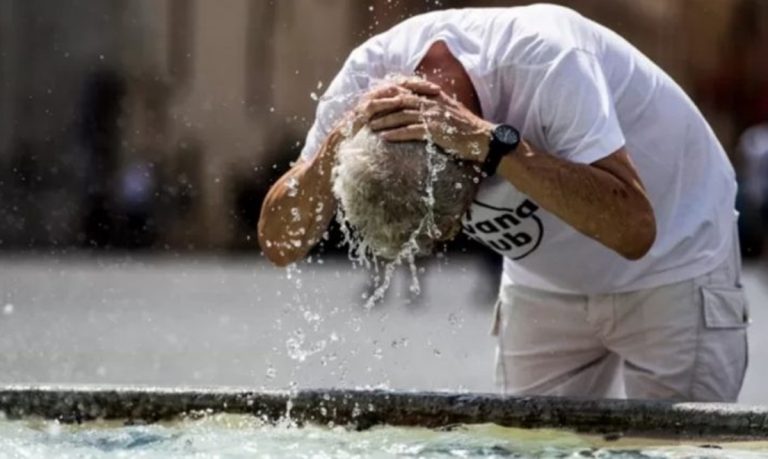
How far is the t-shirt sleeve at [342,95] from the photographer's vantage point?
3955 mm

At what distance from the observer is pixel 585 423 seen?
3.65 metres

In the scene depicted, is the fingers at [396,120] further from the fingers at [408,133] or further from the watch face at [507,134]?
the watch face at [507,134]

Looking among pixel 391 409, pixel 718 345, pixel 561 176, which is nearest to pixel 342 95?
pixel 561 176

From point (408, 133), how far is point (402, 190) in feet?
0.37

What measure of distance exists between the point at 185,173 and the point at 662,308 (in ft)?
48.8

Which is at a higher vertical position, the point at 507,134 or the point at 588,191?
the point at 507,134

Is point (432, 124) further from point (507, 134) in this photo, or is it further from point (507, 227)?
point (507, 227)

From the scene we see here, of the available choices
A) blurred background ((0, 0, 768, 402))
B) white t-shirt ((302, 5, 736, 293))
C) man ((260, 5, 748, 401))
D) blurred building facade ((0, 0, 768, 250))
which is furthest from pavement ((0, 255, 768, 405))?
white t-shirt ((302, 5, 736, 293))

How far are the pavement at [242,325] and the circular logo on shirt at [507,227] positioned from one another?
200cm

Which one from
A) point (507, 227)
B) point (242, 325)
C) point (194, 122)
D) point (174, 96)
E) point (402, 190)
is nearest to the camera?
point (402, 190)

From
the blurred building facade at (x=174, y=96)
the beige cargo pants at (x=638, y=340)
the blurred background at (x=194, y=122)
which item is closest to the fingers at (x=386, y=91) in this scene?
the beige cargo pants at (x=638, y=340)

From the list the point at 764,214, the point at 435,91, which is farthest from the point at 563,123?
the point at 764,214

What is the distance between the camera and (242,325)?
1221 centimetres

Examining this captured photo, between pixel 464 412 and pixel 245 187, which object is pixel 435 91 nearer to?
pixel 464 412
